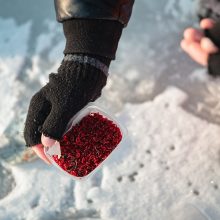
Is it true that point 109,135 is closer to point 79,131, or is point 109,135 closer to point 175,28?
point 79,131

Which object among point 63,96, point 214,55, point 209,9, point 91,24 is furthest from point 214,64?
point 63,96

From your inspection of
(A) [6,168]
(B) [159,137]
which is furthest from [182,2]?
(A) [6,168]

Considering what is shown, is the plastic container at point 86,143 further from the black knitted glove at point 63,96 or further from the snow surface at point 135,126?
the snow surface at point 135,126

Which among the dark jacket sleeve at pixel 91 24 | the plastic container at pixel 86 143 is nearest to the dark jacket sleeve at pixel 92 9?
the dark jacket sleeve at pixel 91 24

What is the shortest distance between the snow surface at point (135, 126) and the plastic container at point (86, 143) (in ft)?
0.99

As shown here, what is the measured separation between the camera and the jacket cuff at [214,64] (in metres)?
1.67

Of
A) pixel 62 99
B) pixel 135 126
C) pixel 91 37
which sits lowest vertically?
pixel 135 126

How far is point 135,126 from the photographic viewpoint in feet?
5.63

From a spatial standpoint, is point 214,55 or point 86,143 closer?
point 86,143

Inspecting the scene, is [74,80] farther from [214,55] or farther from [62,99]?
[214,55]

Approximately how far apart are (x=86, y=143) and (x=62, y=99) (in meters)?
0.14

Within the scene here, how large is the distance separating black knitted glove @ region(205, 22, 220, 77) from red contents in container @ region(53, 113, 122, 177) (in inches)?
22.7

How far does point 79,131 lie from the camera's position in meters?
1.24

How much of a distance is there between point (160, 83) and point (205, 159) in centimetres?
40
